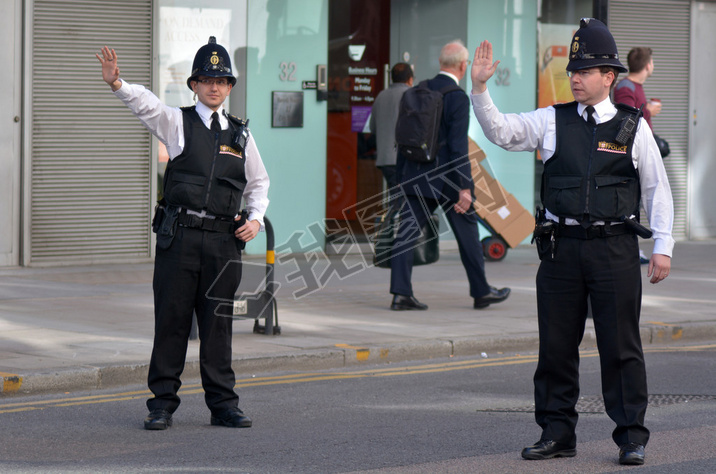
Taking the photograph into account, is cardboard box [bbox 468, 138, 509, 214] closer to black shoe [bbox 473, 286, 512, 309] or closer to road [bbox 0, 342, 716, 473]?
black shoe [bbox 473, 286, 512, 309]

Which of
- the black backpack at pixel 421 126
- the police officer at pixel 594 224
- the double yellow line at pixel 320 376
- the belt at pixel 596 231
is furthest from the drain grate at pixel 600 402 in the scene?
the black backpack at pixel 421 126

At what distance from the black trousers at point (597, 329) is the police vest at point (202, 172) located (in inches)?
69.4

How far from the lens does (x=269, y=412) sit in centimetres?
720

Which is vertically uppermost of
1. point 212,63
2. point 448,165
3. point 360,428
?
point 212,63

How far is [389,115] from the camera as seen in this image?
13.1 metres

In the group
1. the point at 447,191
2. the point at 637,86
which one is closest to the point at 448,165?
the point at 447,191

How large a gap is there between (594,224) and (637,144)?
423mm

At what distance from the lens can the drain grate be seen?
24.0 feet

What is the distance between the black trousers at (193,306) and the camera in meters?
6.61

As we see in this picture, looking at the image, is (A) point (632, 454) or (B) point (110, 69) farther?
(B) point (110, 69)

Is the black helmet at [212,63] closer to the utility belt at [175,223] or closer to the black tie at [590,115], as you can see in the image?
the utility belt at [175,223]

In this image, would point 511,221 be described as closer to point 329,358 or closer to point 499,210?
point 499,210

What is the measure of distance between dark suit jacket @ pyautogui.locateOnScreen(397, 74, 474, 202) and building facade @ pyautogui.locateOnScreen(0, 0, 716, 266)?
1.45m

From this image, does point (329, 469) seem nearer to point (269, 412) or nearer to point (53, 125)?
point (269, 412)
